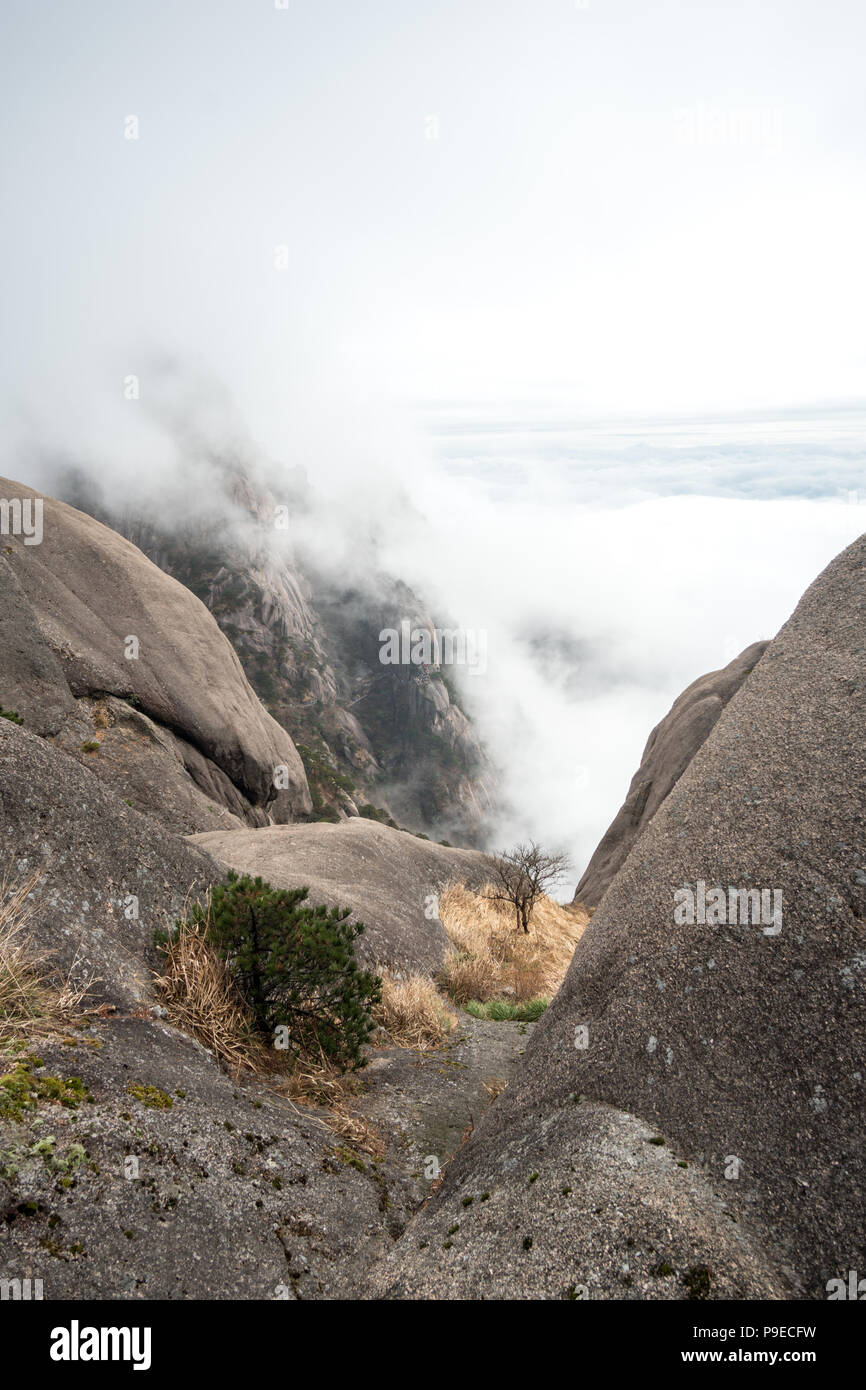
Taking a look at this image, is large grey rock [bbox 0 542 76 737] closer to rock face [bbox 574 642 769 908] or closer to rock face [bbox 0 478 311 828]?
rock face [bbox 0 478 311 828]

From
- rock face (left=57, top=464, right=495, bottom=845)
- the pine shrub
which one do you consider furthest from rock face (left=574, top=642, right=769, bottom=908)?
rock face (left=57, top=464, right=495, bottom=845)

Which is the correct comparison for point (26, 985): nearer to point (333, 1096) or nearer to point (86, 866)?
point (86, 866)

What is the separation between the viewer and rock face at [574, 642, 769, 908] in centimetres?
1770

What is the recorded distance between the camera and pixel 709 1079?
445cm

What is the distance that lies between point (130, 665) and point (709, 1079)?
1919cm

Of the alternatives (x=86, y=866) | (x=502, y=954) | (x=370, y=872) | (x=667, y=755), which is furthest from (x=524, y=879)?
(x=86, y=866)

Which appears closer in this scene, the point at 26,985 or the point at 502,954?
the point at 26,985

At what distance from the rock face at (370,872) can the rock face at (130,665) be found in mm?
3283

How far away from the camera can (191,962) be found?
6.46 metres

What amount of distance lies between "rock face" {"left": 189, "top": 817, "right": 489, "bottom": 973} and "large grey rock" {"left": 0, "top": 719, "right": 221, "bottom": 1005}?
2.40 metres

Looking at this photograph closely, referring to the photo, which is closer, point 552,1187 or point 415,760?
point 552,1187

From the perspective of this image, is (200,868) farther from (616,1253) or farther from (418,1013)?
(616,1253)
